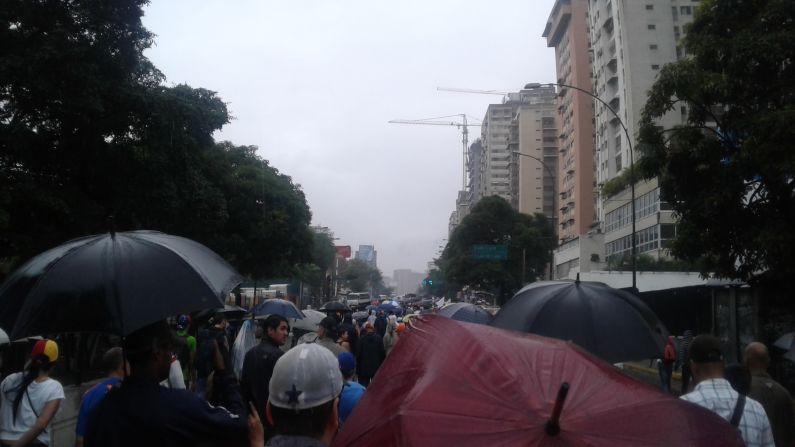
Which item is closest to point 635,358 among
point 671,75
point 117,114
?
point 671,75

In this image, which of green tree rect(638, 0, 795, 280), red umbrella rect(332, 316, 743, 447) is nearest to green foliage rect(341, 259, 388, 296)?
green tree rect(638, 0, 795, 280)

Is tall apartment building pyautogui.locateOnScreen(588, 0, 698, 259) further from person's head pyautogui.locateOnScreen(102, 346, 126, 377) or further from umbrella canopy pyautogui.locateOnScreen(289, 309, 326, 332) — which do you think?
person's head pyautogui.locateOnScreen(102, 346, 126, 377)

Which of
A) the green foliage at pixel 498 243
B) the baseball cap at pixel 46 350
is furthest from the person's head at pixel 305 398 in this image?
the green foliage at pixel 498 243

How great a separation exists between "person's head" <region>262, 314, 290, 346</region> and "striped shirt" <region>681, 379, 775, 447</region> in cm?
410

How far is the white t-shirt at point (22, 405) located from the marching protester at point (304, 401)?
3.54 metres

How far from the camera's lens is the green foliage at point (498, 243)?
59156 millimetres

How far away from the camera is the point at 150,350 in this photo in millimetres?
3332

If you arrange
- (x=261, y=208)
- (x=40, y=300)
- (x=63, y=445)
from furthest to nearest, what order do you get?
(x=261, y=208) < (x=63, y=445) < (x=40, y=300)

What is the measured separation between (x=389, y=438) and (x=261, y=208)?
125 feet

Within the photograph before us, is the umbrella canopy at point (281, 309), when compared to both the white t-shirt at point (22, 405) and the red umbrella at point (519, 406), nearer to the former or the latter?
the white t-shirt at point (22, 405)

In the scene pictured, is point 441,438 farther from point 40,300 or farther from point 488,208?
point 488,208

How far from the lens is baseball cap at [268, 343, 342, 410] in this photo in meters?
2.83

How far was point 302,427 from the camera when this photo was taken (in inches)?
110

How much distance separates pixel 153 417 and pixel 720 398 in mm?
2875
